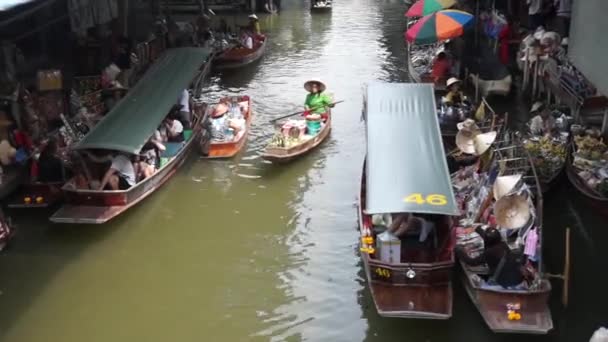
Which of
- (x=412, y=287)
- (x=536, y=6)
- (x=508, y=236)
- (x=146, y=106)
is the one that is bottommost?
(x=412, y=287)

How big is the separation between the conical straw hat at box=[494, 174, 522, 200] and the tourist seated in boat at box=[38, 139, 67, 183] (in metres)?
8.05

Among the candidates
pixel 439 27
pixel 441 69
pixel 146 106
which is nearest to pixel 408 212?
pixel 146 106

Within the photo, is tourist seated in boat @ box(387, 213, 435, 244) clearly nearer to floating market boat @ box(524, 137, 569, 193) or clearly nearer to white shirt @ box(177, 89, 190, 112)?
floating market boat @ box(524, 137, 569, 193)

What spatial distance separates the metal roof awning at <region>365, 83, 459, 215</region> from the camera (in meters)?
9.48

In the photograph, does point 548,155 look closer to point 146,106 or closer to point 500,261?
point 500,261

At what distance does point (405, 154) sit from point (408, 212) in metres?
1.58

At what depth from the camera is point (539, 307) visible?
8.90 m

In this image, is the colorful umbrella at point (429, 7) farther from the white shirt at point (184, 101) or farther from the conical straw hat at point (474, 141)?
the white shirt at point (184, 101)

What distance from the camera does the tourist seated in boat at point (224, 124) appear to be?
52.1 ft

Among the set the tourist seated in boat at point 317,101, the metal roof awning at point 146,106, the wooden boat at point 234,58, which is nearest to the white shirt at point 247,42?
the wooden boat at point 234,58

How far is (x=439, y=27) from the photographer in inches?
696

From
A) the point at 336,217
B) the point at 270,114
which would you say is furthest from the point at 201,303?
the point at 270,114

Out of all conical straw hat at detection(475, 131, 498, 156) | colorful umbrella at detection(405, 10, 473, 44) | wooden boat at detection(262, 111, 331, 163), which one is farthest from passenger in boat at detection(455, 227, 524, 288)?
colorful umbrella at detection(405, 10, 473, 44)

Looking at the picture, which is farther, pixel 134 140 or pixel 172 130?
pixel 172 130
